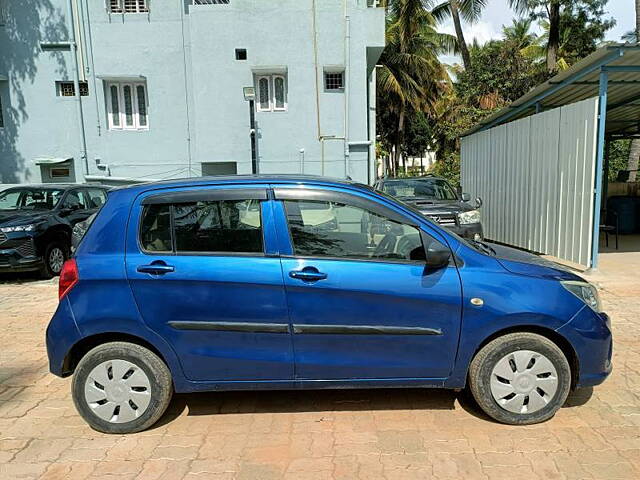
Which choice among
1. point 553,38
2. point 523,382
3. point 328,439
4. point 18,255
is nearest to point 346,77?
point 18,255

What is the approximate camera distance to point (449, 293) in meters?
3.06

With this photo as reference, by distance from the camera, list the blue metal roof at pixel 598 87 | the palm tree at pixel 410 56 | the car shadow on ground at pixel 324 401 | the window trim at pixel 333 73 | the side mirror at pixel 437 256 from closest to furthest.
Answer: the side mirror at pixel 437 256 < the car shadow on ground at pixel 324 401 < the blue metal roof at pixel 598 87 < the window trim at pixel 333 73 < the palm tree at pixel 410 56

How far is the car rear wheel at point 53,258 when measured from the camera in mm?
8211

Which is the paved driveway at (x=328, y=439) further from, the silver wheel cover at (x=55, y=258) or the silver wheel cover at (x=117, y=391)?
the silver wheel cover at (x=55, y=258)

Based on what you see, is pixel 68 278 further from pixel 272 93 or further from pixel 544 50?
pixel 544 50

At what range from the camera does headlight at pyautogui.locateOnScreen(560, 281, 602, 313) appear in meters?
3.21

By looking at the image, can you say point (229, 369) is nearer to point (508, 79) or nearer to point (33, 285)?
point (33, 285)

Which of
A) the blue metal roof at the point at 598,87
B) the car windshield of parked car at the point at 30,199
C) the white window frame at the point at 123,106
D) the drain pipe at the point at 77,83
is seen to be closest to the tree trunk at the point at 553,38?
the blue metal roof at the point at 598,87

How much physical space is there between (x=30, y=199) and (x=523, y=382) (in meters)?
9.24

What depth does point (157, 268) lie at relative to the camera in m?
3.10

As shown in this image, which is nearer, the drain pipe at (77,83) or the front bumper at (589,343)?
the front bumper at (589,343)

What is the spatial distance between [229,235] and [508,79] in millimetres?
20007

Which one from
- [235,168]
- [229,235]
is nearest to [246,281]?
[229,235]

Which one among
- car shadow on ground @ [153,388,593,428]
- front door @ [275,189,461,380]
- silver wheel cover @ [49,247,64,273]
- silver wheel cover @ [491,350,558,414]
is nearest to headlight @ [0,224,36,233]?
silver wheel cover @ [49,247,64,273]
